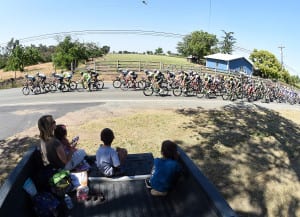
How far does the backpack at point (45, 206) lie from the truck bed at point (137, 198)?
0.33 ft

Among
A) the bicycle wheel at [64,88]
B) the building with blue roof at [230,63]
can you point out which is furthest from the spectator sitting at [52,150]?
the building with blue roof at [230,63]

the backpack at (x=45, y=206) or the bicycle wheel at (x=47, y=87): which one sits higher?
the backpack at (x=45, y=206)

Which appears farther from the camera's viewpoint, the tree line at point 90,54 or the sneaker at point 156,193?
the tree line at point 90,54

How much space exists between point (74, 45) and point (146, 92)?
20535 mm

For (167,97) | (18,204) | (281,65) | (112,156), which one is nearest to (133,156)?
(112,156)

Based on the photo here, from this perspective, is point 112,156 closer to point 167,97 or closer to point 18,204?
point 18,204

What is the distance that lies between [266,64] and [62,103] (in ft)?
204

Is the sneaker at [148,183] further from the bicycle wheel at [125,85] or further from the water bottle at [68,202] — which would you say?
the bicycle wheel at [125,85]

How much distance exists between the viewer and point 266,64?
70.6m

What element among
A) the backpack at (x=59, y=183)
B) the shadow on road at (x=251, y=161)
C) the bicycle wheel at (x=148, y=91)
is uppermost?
the backpack at (x=59, y=183)

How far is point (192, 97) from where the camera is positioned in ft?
67.9

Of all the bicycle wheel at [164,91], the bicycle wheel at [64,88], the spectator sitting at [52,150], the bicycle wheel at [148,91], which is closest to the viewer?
the spectator sitting at [52,150]

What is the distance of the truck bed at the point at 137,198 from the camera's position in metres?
3.56

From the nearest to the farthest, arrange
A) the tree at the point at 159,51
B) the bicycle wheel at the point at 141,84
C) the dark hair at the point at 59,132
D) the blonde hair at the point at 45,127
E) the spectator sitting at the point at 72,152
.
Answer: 1. the blonde hair at the point at 45,127
2. the spectator sitting at the point at 72,152
3. the dark hair at the point at 59,132
4. the bicycle wheel at the point at 141,84
5. the tree at the point at 159,51
